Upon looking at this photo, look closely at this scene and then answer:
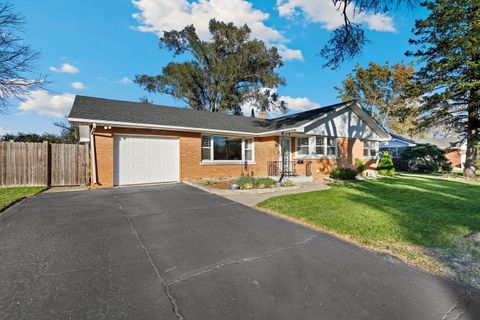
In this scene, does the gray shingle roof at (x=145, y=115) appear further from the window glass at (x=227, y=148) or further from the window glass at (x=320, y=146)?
the window glass at (x=320, y=146)

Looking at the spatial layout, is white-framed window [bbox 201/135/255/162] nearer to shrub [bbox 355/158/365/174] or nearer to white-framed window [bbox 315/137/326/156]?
white-framed window [bbox 315/137/326/156]

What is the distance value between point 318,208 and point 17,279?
6.38 metres

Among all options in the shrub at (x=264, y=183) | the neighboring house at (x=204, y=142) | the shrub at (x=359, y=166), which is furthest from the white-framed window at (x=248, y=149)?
the shrub at (x=359, y=166)

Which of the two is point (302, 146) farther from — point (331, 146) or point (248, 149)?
point (248, 149)

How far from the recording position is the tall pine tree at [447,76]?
13.6 meters

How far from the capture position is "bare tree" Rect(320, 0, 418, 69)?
6273 mm

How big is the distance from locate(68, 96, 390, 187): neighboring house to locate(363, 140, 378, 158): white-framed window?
77 millimetres

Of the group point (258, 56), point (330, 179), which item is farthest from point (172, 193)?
point (258, 56)

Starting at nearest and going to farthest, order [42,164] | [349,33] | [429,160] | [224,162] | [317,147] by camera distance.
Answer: [349,33]
[42,164]
[224,162]
[317,147]
[429,160]

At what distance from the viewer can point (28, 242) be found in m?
4.03

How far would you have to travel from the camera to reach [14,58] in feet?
35.0

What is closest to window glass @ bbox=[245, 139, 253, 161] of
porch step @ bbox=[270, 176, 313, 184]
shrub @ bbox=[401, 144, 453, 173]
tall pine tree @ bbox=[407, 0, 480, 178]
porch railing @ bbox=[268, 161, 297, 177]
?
porch railing @ bbox=[268, 161, 297, 177]

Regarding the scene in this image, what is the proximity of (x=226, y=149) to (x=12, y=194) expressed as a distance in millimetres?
9358

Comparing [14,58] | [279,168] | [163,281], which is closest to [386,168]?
[279,168]
